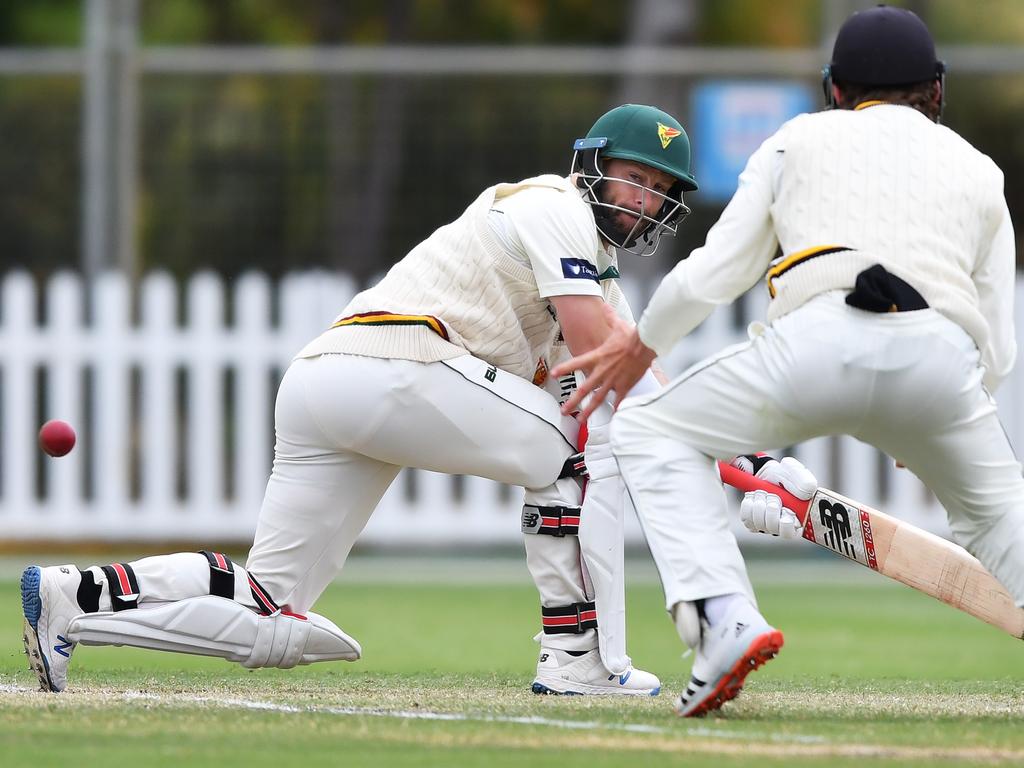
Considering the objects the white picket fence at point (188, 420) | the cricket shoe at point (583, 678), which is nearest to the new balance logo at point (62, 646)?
the cricket shoe at point (583, 678)

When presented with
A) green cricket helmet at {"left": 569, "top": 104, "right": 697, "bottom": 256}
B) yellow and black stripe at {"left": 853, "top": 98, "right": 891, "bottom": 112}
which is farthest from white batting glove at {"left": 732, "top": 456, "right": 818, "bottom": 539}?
yellow and black stripe at {"left": 853, "top": 98, "right": 891, "bottom": 112}

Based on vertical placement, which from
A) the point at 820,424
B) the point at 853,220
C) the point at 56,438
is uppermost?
the point at 853,220

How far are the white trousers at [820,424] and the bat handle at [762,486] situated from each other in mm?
590

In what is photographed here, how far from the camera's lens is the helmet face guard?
17.6 feet

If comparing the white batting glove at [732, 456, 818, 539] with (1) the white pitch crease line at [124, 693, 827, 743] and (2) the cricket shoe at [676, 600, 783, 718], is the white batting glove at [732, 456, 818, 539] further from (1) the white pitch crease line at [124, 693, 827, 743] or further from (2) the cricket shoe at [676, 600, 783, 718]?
(1) the white pitch crease line at [124, 693, 827, 743]

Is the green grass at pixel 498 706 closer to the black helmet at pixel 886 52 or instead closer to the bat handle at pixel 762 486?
the bat handle at pixel 762 486

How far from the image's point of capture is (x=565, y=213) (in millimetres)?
5172

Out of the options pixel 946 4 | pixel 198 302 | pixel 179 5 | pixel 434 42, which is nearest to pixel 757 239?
pixel 198 302

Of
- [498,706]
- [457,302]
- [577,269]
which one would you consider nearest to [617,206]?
[577,269]

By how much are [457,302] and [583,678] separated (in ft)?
3.69

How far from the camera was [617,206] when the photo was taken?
5.37 m

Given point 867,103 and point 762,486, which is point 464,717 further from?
point 867,103

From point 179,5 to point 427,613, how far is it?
9.76 m

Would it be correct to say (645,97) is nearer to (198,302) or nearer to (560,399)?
(198,302)
